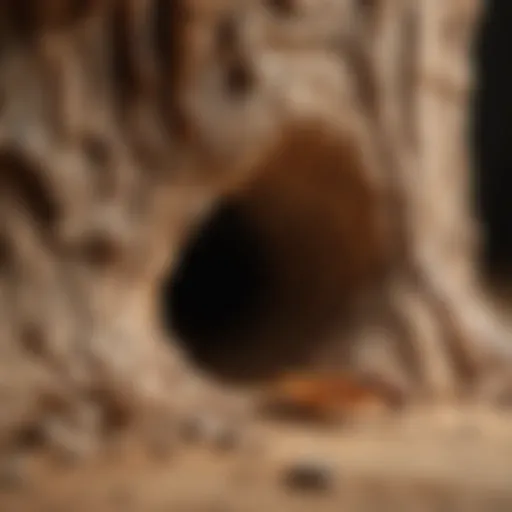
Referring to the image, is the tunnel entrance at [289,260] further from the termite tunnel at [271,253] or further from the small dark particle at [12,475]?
the small dark particle at [12,475]

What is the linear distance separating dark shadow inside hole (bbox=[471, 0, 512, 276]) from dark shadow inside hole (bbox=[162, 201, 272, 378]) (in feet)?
2.76

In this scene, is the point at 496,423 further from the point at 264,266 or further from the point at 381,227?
the point at 264,266

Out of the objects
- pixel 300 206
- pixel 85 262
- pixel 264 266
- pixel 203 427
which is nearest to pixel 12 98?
pixel 85 262

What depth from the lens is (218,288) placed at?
6.68 ft

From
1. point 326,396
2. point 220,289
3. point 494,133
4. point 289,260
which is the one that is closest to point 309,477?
point 326,396

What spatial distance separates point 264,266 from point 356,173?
41 cm

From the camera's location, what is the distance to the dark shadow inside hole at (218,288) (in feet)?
5.88

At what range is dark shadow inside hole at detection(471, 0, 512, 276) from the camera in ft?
8.61

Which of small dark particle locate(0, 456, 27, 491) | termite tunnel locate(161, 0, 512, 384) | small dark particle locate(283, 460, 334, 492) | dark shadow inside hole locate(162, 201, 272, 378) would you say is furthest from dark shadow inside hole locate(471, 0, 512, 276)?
small dark particle locate(0, 456, 27, 491)

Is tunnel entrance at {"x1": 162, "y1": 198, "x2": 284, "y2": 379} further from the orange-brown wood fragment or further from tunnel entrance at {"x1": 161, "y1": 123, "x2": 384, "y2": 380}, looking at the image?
the orange-brown wood fragment

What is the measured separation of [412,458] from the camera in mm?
1247

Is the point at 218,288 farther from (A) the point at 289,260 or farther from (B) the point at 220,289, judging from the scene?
(A) the point at 289,260

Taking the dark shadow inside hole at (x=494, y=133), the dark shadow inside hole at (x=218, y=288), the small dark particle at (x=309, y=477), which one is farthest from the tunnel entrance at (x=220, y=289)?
the dark shadow inside hole at (x=494, y=133)

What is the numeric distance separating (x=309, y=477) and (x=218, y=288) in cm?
90
